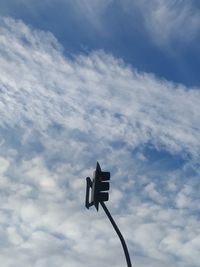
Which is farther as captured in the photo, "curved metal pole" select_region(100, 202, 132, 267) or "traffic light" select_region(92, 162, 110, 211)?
"curved metal pole" select_region(100, 202, 132, 267)

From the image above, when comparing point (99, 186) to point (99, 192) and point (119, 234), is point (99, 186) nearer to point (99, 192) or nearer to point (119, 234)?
point (99, 192)

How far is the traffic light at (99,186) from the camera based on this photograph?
682cm

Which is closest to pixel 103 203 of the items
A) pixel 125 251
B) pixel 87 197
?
pixel 87 197

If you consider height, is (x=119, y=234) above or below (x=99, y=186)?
below

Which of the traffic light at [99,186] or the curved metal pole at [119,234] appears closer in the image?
the traffic light at [99,186]

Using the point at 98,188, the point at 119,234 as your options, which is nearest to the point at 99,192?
the point at 98,188

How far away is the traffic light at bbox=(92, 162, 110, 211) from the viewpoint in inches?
269

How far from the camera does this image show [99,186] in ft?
22.7

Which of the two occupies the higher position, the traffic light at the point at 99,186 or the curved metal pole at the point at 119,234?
the traffic light at the point at 99,186

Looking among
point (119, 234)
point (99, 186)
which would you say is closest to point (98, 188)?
point (99, 186)

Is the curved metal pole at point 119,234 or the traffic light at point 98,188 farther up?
the traffic light at point 98,188

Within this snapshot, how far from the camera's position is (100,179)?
7.00m

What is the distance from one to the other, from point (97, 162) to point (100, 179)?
480mm

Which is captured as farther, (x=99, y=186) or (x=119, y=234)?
(x=119, y=234)
